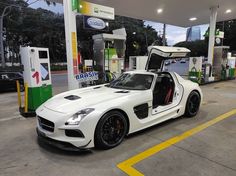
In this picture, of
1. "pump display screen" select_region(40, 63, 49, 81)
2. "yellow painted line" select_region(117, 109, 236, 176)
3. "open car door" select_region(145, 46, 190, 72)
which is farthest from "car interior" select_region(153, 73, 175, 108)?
"pump display screen" select_region(40, 63, 49, 81)

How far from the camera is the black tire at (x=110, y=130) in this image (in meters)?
2.79

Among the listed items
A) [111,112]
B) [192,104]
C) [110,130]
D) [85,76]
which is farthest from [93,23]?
[110,130]

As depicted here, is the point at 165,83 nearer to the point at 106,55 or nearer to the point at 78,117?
the point at 78,117

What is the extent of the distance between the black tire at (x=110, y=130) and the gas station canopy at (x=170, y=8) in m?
8.09

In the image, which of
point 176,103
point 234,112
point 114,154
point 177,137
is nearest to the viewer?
point 114,154

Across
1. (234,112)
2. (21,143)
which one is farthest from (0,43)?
(234,112)

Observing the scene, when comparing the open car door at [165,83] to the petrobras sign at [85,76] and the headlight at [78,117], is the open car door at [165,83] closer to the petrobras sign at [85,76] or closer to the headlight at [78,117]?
the headlight at [78,117]

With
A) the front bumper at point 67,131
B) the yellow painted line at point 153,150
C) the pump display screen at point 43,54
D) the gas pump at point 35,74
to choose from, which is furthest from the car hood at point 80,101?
the pump display screen at point 43,54

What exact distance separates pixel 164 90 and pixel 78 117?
2500 mm

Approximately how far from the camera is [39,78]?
16.2 feet

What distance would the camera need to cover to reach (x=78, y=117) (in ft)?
8.82

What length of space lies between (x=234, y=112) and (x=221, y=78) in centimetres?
801

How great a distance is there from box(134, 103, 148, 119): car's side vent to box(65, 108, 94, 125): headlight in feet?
2.85

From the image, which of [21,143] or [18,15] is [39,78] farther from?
[18,15]
